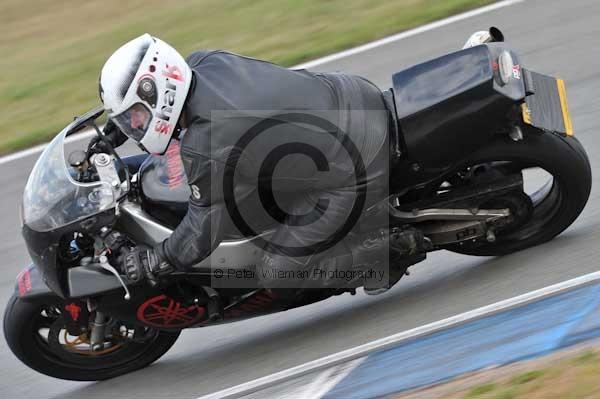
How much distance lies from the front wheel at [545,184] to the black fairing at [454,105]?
147 mm

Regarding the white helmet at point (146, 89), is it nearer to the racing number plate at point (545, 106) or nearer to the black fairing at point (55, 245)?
the black fairing at point (55, 245)

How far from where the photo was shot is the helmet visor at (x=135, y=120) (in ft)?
14.2

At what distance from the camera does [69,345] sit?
16.8 feet

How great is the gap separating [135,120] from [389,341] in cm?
163

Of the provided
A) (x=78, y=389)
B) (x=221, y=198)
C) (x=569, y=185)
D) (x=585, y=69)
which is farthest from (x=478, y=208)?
(x=585, y=69)

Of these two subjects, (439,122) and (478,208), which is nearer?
(439,122)

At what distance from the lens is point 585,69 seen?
7.51 m

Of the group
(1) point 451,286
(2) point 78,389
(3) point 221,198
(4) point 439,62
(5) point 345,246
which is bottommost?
(2) point 78,389

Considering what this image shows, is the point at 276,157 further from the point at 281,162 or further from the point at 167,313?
the point at 167,313

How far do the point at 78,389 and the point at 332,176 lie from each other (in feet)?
6.22

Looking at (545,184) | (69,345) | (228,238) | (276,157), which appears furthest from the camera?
(545,184)

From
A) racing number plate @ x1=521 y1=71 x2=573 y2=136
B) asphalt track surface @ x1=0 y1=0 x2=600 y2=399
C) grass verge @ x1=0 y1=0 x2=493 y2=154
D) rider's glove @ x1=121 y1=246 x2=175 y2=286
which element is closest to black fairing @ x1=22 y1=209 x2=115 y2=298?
rider's glove @ x1=121 y1=246 x2=175 y2=286

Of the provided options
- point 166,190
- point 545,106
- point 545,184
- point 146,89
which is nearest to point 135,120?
point 146,89

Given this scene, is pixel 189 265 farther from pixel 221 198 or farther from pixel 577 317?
pixel 577 317
